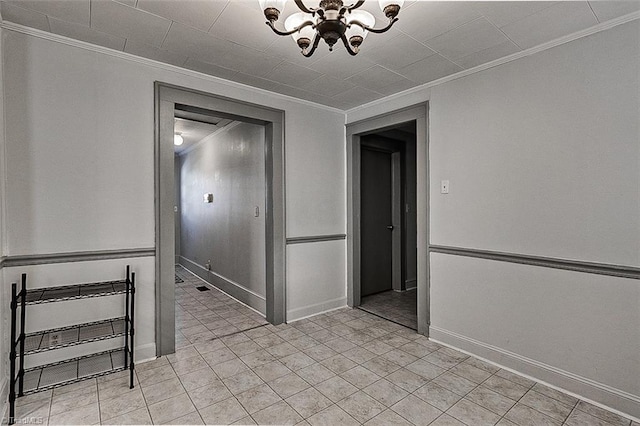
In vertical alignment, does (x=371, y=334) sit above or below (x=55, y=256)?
below

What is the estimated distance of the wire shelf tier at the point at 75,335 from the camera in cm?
215

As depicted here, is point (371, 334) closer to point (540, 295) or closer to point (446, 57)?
point (540, 295)

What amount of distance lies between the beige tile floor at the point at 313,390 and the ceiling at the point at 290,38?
2498 mm

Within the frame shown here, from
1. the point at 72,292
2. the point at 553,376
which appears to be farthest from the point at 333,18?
the point at 553,376

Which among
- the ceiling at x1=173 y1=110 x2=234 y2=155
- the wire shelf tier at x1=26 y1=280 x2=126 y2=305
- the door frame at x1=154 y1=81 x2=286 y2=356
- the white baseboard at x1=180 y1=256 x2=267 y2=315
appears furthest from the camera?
the ceiling at x1=173 y1=110 x2=234 y2=155

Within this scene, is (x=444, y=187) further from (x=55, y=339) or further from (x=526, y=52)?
(x=55, y=339)

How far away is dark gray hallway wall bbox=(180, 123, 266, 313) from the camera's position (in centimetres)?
391

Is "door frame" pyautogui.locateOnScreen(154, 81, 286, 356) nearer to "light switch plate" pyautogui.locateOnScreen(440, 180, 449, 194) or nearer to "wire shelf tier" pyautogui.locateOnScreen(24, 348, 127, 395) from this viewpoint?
"wire shelf tier" pyautogui.locateOnScreen(24, 348, 127, 395)

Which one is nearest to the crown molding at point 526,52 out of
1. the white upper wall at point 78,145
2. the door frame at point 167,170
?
the door frame at point 167,170

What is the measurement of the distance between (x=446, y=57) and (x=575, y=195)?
1412 millimetres

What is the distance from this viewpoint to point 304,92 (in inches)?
134

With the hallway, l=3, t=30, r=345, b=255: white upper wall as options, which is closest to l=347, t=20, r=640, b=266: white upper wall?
the hallway

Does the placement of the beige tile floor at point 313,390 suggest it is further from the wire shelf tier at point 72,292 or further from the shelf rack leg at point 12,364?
the wire shelf tier at point 72,292

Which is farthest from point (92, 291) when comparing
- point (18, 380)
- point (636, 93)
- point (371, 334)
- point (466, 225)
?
point (636, 93)
